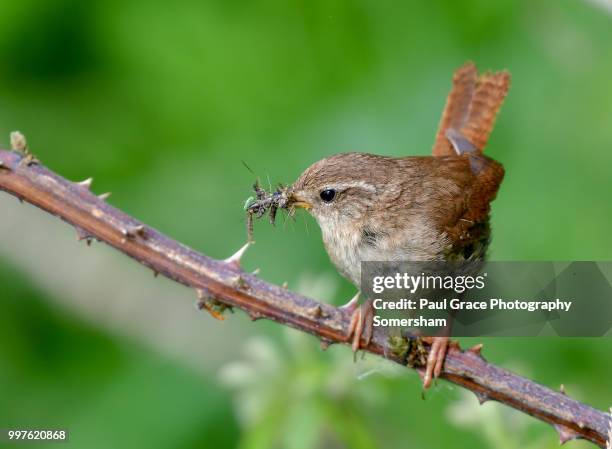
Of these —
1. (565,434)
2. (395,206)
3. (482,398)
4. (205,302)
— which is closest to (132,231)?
(205,302)

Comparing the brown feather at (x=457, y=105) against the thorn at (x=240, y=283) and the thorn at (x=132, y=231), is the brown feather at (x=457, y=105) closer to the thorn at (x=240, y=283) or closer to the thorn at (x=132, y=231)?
the thorn at (x=240, y=283)

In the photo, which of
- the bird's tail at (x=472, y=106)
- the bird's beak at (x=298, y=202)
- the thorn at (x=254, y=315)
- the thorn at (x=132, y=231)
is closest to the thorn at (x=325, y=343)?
the thorn at (x=254, y=315)

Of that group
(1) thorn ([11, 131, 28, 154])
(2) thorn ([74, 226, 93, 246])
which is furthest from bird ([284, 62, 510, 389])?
(1) thorn ([11, 131, 28, 154])

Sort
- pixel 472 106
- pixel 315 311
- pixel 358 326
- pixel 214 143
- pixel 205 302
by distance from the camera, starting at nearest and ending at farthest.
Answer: pixel 205 302 → pixel 315 311 → pixel 358 326 → pixel 472 106 → pixel 214 143

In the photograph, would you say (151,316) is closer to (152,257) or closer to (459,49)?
(459,49)

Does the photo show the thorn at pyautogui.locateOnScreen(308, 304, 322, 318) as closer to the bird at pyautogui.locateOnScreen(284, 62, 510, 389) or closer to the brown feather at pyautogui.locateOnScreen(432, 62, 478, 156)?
the bird at pyautogui.locateOnScreen(284, 62, 510, 389)

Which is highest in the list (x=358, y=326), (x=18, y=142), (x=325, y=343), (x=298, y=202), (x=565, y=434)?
(x=298, y=202)

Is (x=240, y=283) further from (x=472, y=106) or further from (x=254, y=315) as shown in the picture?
(x=472, y=106)
